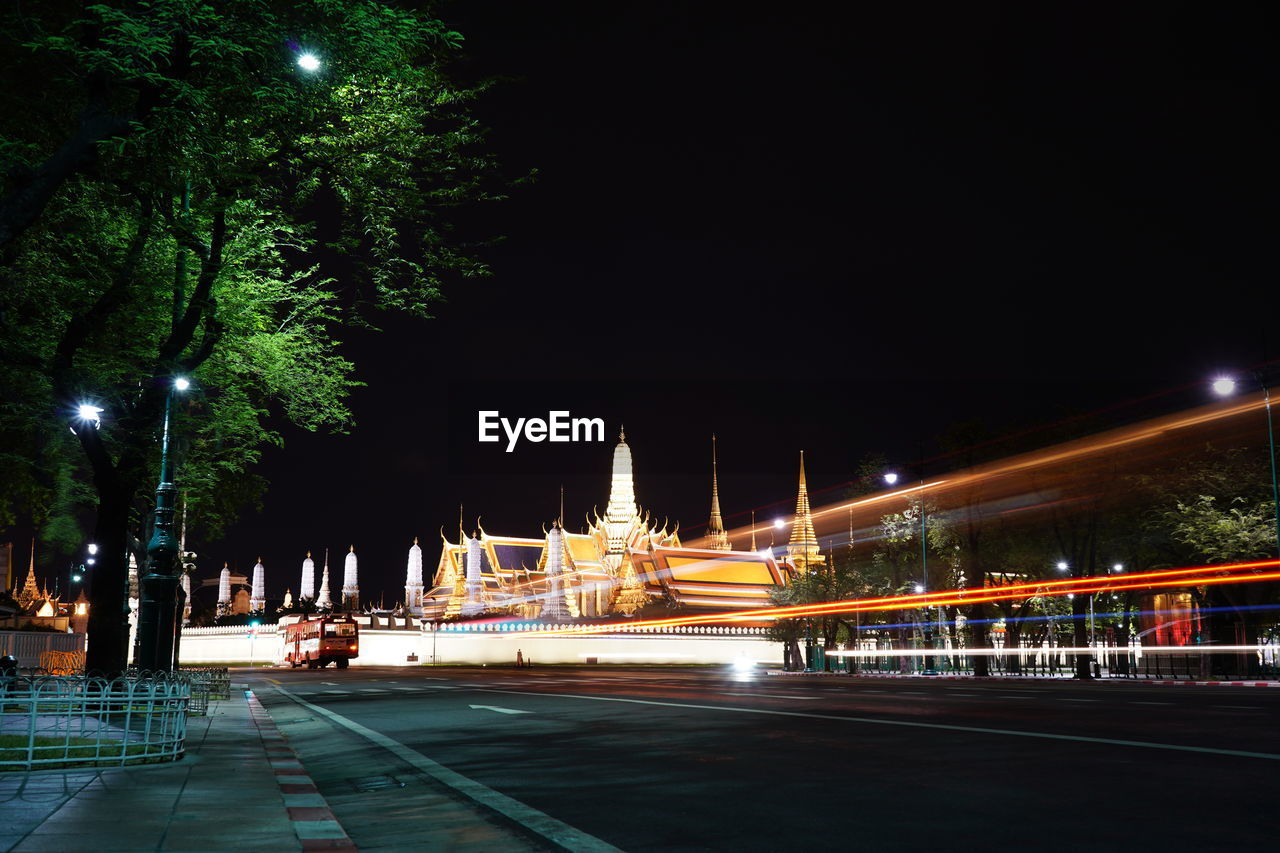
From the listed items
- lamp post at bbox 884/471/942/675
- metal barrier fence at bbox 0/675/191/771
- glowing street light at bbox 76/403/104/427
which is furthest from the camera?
lamp post at bbox 884/471/942/675

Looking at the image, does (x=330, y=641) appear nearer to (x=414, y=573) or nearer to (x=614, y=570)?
(x=614, y=570)

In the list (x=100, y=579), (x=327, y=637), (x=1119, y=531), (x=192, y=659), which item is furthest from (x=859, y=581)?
(x=192, y=659)

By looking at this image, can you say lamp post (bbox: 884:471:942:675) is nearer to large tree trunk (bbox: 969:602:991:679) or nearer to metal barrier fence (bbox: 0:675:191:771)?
large tree trunk (bbox: 969:602:991:679)

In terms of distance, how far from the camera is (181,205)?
59.2 feet

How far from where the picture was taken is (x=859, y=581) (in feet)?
200

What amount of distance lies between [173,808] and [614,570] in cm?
11051

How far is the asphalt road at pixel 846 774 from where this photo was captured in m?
7.04

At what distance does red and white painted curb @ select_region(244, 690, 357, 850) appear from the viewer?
742 cm

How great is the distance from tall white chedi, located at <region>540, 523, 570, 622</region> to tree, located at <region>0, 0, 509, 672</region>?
100 m

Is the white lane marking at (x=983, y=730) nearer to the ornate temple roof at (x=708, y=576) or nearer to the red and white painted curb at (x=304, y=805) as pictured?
the red and white painted curb at (x=304, y=805)

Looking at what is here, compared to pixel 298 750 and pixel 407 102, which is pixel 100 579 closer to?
pixel 298 750

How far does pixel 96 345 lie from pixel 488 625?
8737 cm

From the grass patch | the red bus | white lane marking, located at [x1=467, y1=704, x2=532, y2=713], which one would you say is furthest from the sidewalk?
the red bus

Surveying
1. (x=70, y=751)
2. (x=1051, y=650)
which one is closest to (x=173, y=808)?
(x=70, y=751)
